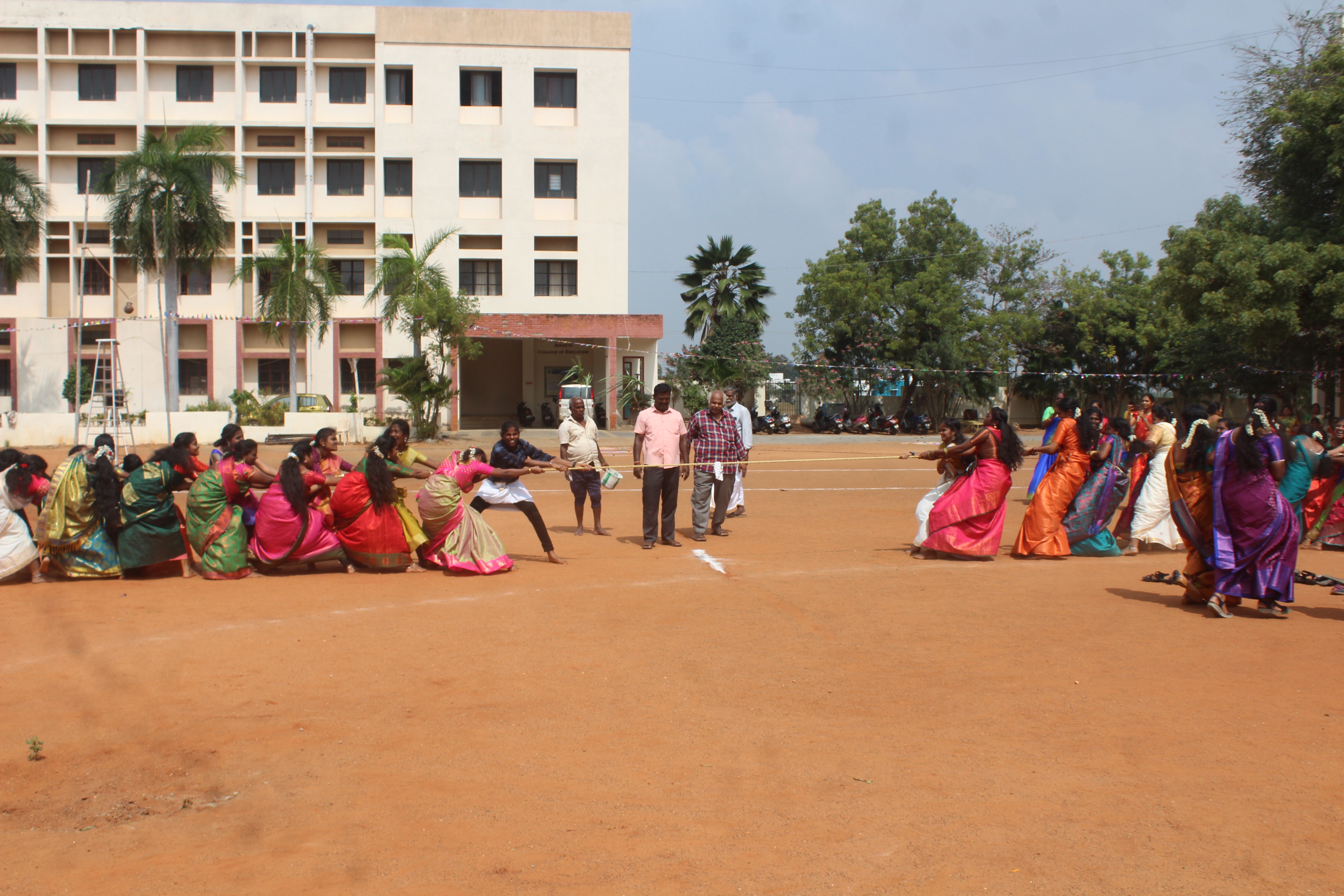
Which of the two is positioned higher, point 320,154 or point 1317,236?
point 320,154

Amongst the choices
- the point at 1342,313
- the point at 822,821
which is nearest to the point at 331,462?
the point at 822,821

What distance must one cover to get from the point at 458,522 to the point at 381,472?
81 cm

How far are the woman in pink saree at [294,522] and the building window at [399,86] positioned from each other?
2973cm

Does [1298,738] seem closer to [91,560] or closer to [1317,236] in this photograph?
[91,560]

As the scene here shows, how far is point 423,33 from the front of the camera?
34969 millimetres

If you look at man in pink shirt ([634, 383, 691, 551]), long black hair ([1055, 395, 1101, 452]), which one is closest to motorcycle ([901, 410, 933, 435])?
long black hair ([1055, 395, 1101, 452])

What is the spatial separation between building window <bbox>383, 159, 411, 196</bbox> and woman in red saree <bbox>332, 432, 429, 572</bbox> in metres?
28.9

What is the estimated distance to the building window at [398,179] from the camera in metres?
35.7

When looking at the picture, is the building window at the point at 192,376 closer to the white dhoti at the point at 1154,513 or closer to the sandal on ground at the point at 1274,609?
the white dhoti at the point at 1154,513

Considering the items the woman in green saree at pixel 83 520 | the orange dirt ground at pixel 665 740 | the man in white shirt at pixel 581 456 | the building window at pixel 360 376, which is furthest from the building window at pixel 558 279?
the orange dirt ground at pixel 665 740

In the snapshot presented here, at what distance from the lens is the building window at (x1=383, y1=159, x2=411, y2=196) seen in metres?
35.7

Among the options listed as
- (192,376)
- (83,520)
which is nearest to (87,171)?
(192,376)

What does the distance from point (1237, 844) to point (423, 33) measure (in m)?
36.6

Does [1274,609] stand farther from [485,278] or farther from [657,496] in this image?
[485,278]
